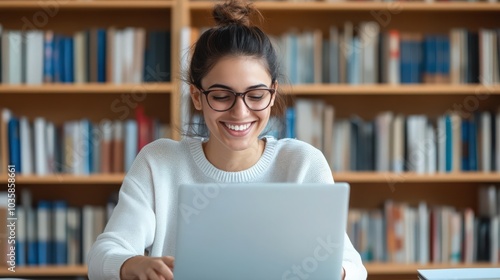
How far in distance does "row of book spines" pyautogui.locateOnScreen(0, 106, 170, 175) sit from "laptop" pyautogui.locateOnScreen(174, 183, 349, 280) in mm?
1803

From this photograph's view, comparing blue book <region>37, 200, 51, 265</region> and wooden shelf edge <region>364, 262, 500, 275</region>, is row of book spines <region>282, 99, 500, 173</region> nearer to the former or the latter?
wooden shelf edge <region>364, 262, 500, 275</region>

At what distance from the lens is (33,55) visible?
2754 millimetres

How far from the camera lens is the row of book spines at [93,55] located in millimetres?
2748

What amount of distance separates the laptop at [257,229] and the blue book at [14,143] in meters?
1.91

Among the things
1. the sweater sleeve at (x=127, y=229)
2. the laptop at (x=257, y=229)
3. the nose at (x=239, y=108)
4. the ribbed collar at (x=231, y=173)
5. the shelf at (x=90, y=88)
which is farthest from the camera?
the shelf at (x=90, y=88)

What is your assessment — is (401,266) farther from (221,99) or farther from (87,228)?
(221,99)

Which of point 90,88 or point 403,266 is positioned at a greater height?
point 90,88

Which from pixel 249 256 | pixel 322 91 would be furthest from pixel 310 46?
pixel 249 256

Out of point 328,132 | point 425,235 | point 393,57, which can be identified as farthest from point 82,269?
point 393,57

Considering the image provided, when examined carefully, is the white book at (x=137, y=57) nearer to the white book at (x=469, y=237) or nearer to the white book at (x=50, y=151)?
the white book at (x=50, y=151)

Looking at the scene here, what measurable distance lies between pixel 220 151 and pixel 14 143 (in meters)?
1.47

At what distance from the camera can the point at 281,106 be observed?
5.89 ft

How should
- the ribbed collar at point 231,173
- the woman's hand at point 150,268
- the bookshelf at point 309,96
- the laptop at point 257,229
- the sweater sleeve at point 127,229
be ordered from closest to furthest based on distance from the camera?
the laptop at point 257,229 → the woman's hand at point 150,268 → the sweater sleeve at point 127,229 → the ribbed collar at point 231,173 → the bookshelf at point 309,96

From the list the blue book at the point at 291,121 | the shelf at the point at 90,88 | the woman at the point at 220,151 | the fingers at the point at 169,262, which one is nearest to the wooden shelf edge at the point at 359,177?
the blue book at the point at 291,121
